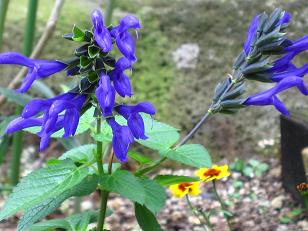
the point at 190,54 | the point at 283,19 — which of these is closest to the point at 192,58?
the point at 190,54

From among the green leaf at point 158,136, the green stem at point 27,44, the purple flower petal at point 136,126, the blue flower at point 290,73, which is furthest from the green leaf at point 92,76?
the green stem at point 27,44

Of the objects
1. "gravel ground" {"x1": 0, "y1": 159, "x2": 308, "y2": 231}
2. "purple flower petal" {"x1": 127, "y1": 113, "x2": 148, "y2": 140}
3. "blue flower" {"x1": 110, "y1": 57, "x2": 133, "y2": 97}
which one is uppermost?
Answer: "blue flower" {"x1": 110, "y1": 57, "x2": 133, "y2": 97}

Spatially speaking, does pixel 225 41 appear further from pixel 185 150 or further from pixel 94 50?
pixel 94 50

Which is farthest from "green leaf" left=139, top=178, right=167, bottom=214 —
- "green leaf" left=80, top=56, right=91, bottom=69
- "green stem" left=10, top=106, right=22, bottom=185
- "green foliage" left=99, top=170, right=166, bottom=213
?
"green stem" left=10, top=106, right=22, bottom=185

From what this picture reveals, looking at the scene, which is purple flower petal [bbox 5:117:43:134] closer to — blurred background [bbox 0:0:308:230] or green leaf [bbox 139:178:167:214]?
green leaf [bbox 139:178:167:214]

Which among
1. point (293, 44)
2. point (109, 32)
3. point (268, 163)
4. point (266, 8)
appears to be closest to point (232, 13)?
point (266, 8)

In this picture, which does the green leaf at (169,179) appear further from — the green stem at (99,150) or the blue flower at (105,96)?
the blue flower at (105,96)
